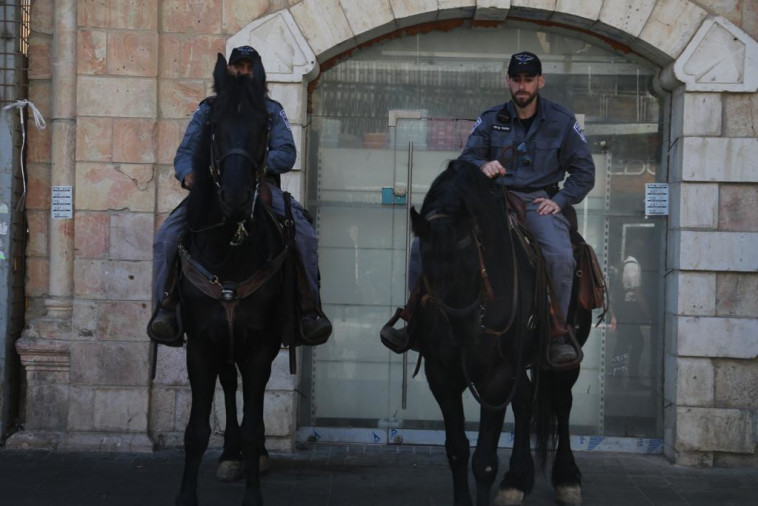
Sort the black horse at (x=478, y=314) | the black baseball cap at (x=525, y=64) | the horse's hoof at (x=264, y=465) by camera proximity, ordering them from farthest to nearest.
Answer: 1. the horse's hoof at (x=264, y=465)
2. the black baseball cap at (x=525, y=64)
3. the black horse at (x=478, y=314)

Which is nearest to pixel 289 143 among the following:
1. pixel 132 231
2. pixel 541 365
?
pixel 541 365

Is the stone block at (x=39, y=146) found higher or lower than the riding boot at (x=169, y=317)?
higher

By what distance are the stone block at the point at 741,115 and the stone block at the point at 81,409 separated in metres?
5.43

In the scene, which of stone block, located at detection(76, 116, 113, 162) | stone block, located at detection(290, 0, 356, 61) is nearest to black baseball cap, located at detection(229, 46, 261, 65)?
stone block, located at detection(290, 0, 356, 61)

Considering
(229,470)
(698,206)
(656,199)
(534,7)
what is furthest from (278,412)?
(534,7)

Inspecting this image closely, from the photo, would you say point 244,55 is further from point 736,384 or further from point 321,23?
point 736,384

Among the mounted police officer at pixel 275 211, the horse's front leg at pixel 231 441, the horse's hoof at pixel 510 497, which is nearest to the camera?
the mounted police officer at pixel 275 211

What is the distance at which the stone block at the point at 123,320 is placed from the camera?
7695 mm

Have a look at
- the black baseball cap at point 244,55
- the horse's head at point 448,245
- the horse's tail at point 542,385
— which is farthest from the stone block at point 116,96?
the horse's tail at point 542,385

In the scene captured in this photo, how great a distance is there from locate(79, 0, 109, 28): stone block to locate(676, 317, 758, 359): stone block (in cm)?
515

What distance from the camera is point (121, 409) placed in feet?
25.2

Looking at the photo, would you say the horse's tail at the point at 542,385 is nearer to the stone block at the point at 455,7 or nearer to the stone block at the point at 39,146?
the stone block at the point at 455,7

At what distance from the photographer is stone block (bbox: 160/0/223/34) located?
7730mm

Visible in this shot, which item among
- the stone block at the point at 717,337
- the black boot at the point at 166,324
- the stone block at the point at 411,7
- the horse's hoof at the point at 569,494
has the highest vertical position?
the stone block at the point at 411,7
